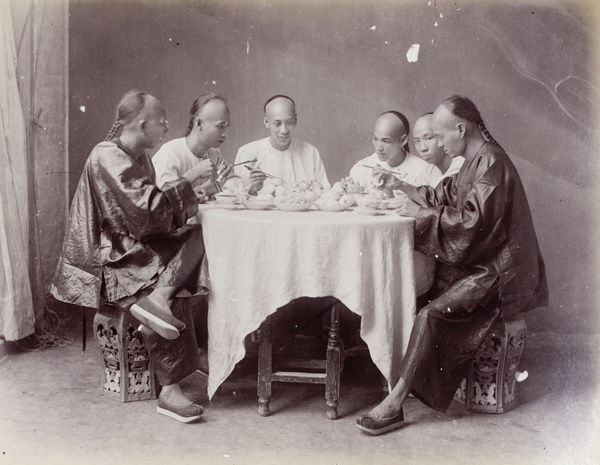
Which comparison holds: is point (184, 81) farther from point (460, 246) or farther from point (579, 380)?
point (579, 380)

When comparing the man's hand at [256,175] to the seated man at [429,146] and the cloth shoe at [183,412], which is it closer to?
the seated man at [429,146]

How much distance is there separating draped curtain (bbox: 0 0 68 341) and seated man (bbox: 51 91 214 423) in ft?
2.44

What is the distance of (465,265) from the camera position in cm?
359

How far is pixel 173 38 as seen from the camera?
526cm

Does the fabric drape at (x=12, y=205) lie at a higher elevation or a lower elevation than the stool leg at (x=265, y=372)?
higher

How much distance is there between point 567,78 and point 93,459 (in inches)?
147

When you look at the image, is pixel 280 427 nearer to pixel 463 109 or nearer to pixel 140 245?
pixel 140 245

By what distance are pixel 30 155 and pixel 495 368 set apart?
11.0ft

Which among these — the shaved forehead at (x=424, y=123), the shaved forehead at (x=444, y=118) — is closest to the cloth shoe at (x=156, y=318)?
the shaved forehead at (x=444, y=118)

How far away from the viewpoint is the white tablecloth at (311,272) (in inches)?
131

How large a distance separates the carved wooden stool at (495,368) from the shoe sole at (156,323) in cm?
161

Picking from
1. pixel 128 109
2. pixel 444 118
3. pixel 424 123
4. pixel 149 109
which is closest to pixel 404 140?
pixel 424 123

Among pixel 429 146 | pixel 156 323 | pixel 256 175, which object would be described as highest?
pixel 429 146

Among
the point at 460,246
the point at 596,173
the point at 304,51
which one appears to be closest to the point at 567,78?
the point at 596,173
